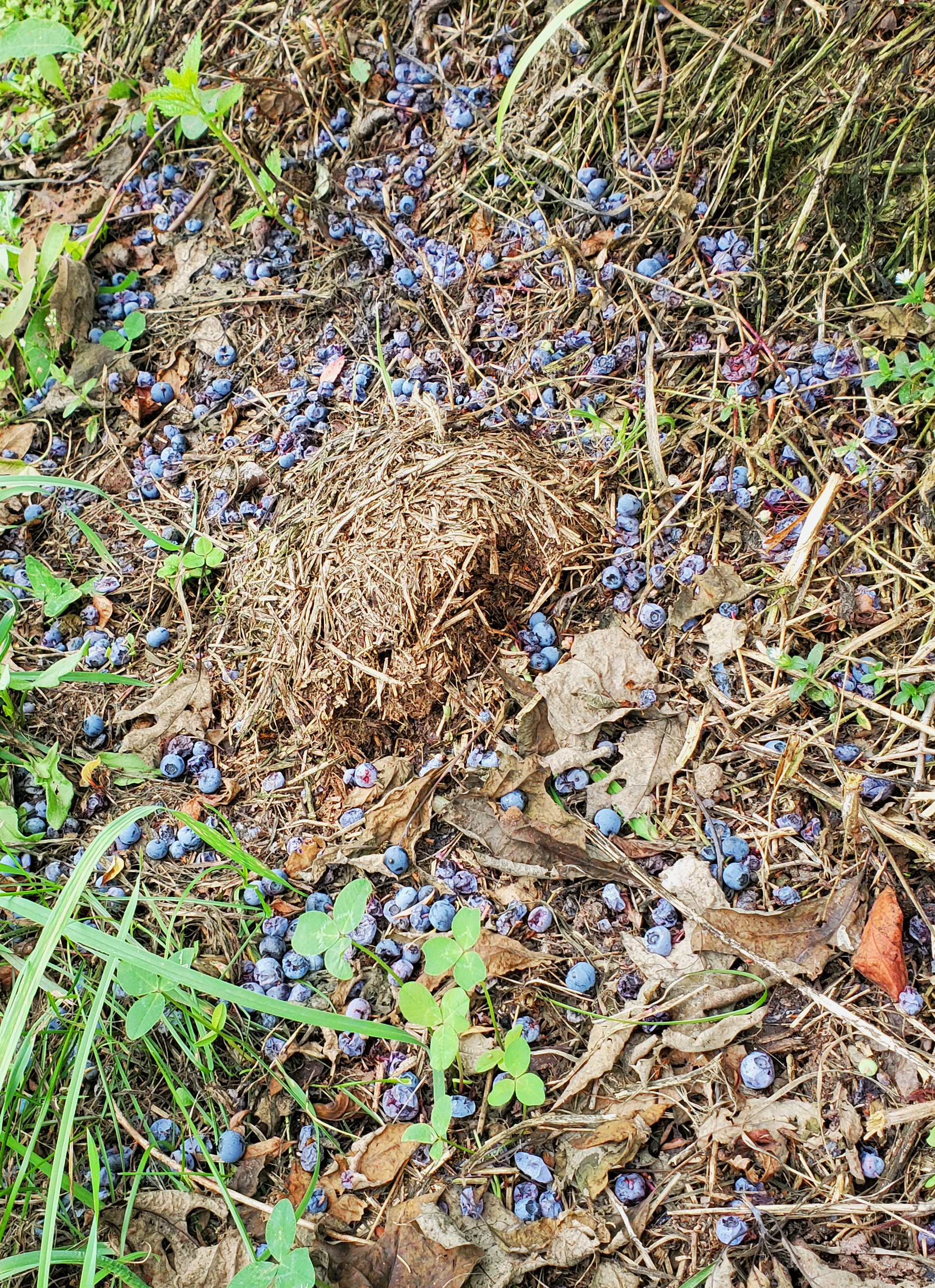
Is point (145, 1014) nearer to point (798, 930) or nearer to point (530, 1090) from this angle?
point (530, 1090)

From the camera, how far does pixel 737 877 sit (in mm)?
2010

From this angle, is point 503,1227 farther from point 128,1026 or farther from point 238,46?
point 238,46

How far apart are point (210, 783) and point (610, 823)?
3.56 feet

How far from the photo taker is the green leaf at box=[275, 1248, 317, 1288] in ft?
5.32

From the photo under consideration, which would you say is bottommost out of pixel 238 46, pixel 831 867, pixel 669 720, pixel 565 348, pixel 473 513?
pixel 831 867

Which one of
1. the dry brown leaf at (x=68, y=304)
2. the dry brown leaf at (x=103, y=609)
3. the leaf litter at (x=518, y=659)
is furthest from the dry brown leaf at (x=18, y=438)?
the dry brown leaf at (x=103, y=609)

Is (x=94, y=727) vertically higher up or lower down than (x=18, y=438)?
lower down

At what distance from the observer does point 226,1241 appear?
1860 millimetres

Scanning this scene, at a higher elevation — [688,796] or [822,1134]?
[688,796]

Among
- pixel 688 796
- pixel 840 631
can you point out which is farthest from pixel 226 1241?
pixel 840 631

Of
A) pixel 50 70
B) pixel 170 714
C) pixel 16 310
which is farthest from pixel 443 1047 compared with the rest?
pixel 50 70

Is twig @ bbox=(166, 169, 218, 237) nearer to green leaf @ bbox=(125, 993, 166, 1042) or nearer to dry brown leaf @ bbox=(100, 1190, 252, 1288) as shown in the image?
green leaf @ bbox=(125, 993, 166, 1042)

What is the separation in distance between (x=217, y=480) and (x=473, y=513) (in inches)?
37.1

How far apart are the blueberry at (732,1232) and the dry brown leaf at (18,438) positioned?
10.0 ft
